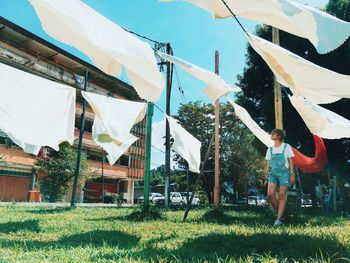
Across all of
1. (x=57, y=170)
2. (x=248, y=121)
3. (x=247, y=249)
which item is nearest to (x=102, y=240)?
(x=247, y=249)

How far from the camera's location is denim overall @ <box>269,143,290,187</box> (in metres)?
6.02

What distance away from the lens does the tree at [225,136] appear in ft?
110

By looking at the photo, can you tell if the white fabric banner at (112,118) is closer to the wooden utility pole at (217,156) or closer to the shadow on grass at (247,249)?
the wooden utility pole at (217,156)

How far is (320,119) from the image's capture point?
5.52 meters

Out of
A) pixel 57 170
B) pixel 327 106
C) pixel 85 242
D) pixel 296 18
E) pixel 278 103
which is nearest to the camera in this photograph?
pixel 296 18

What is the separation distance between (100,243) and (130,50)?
6.57ft

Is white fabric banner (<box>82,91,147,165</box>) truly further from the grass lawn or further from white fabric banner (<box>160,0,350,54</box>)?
white fabric banner (<box>160,0,350,54</box>)


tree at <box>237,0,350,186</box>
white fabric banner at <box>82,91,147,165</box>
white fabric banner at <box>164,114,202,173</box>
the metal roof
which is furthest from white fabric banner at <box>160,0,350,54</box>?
the metal roof

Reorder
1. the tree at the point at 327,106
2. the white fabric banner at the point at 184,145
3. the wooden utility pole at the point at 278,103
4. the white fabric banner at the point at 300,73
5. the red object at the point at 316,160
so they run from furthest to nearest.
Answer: the tree at the point at 327,106, the red object at the point at 316,160, the wooden utility pole at the point at 278,103, the white fabric banner at the point at 184,145, the white fabric banner at the point at 300,73

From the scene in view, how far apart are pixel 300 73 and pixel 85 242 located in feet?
9.72

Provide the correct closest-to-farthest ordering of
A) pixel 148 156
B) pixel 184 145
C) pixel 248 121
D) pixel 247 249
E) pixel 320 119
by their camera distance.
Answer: pixel 247 249, pixel 320 119, pixel 248 121, pixel 184 145, pixel 148 156

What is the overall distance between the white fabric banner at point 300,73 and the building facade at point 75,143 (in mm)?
23534

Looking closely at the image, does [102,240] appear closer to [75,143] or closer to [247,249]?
[247,249]

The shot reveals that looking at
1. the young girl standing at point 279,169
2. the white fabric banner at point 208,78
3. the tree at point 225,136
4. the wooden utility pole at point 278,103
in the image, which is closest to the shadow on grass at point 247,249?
the white fabric banner at point 208,78
